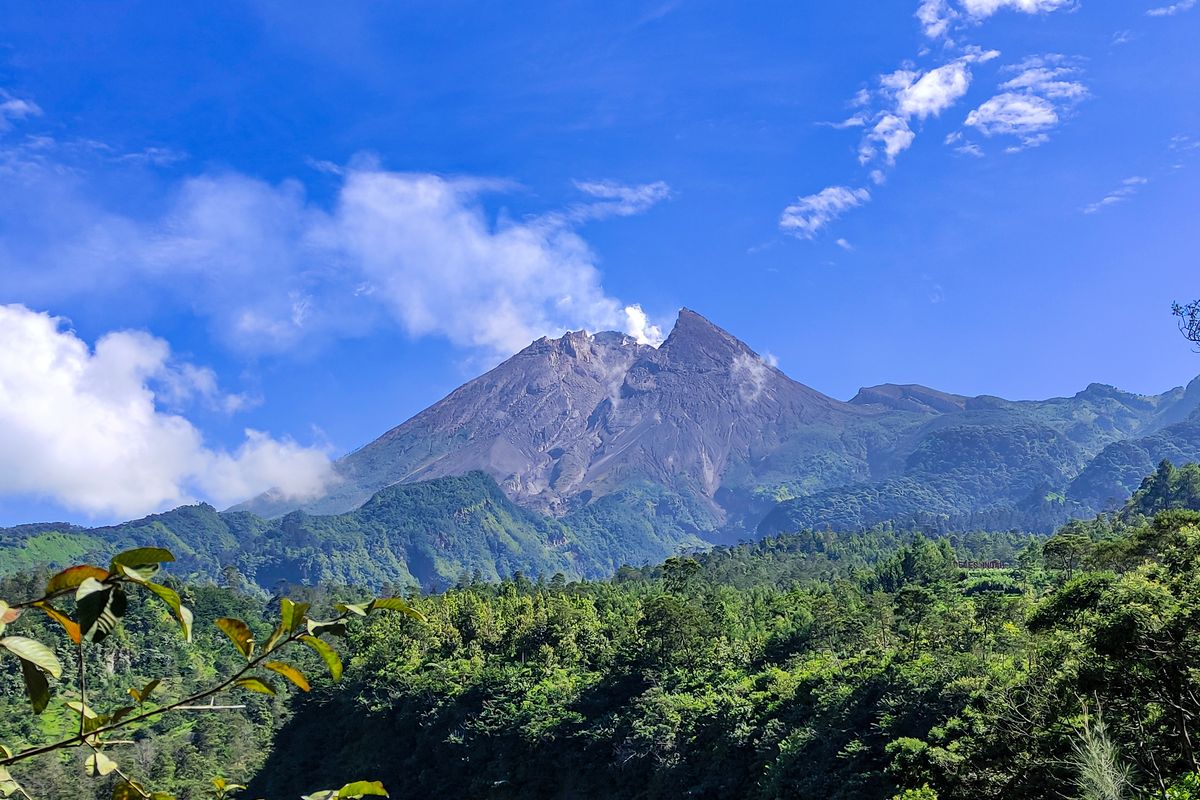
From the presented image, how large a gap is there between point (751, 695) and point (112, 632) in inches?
1360

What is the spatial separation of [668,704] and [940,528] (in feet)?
562

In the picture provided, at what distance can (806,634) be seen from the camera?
39938mm

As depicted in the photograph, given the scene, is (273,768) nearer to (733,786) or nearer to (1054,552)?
(733,786)

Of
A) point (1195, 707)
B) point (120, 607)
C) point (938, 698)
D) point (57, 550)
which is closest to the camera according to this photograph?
point (120, 607)

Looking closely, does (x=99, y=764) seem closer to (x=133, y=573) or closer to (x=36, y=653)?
(x=36, y=653)

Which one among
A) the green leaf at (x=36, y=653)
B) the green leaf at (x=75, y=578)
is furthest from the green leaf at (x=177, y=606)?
the green leaf at (x=36, y=653)

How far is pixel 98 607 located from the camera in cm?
171

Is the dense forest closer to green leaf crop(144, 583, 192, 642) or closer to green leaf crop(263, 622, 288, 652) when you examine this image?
green leaf crop(263, 622, 288, 652)

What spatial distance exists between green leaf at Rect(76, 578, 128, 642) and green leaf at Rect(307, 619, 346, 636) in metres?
0.40

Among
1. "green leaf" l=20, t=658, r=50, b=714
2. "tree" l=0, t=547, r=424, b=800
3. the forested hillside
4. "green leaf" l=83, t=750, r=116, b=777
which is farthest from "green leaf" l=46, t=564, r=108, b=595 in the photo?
the forested hillside

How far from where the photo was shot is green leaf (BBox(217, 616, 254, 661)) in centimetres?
205

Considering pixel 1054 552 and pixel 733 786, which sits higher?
pixel 1054 552

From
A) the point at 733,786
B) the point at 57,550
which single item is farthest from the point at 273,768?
the point at 57,550

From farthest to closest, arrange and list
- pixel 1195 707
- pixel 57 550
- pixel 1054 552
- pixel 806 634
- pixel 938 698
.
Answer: pixel 57 550 → pixel 1054 552 → pixel 806 634 → pixel 938 698 → pixel 1195 707
